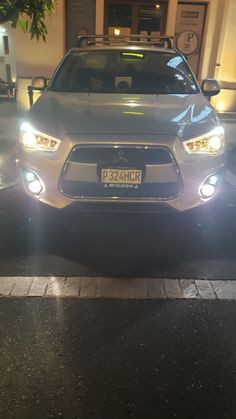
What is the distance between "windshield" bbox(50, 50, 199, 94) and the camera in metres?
4.71

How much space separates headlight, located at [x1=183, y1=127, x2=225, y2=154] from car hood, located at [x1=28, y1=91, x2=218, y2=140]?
50 mm

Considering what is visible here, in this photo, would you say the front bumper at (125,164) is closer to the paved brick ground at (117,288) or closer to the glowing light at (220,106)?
the paved brick ground at (117,288)

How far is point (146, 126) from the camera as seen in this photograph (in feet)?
11.3

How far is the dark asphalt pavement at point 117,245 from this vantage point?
3.41 m

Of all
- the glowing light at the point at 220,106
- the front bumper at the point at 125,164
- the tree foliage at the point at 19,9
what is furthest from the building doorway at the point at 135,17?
the front bumper at the point at 125,164

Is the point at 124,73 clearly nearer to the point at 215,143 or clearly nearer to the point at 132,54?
the point at 132,54

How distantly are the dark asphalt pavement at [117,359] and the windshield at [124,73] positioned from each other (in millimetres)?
2655

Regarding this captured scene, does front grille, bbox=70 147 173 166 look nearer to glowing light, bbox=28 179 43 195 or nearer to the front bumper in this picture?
the front bumper

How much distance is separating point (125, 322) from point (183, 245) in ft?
4.10

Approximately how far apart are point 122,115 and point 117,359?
6.90 ft

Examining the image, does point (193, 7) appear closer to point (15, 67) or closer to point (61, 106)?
point (15, 67)

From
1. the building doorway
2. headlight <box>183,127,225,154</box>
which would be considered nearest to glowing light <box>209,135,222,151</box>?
headlight <box>183,127,225,154</box>

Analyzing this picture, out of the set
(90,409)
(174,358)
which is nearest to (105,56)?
(174,358)

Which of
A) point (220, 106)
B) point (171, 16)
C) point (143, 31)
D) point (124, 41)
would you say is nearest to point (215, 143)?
point (124, 41)
